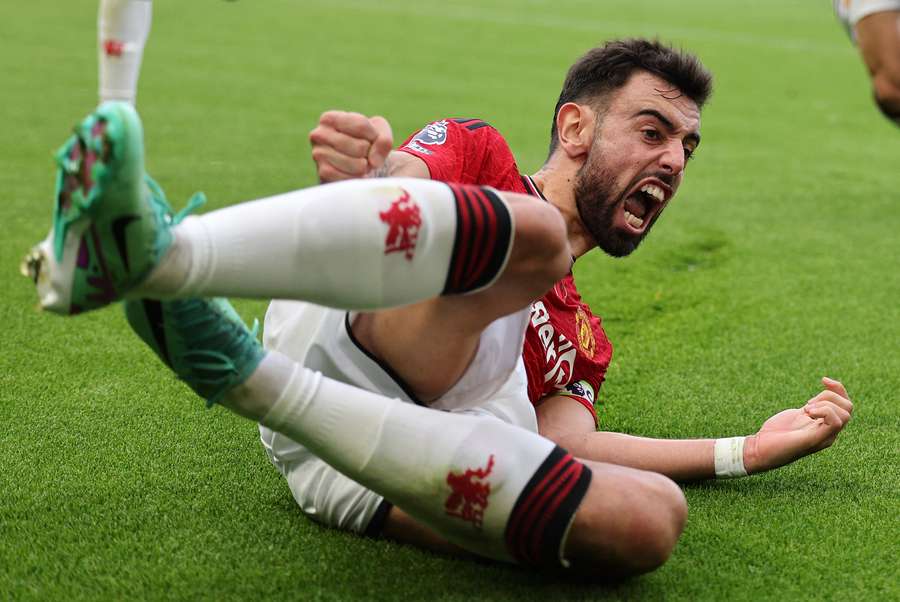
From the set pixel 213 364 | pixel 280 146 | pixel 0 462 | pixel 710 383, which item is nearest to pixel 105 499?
pixel 0 462

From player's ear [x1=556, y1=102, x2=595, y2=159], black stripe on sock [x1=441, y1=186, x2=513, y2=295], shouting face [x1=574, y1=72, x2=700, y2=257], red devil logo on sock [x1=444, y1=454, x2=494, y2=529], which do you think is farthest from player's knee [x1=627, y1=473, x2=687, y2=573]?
player's ear [x1=556, y1=102, x2=595, y2=159]

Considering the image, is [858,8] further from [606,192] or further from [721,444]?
[721,444]

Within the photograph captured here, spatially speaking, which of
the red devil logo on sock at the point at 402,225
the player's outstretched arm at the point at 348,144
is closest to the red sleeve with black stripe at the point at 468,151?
the player's outstretched arm at the point at 348,144

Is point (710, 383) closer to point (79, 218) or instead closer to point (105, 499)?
point (105, 499)

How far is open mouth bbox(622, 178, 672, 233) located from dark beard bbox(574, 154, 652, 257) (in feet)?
0.08

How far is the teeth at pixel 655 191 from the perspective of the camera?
7.83 ft

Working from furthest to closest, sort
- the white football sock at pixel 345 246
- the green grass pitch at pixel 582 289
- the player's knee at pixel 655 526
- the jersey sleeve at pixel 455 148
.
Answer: the jersey sleeve at pixel 455 148, the green grass pitch at pixel 582 289, the player's knee at pixel 655 526, the white football sock at pixel 345 246

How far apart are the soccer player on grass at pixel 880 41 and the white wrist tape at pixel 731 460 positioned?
2.82 ft

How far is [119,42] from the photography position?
63.5 inches

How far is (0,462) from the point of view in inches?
88.0

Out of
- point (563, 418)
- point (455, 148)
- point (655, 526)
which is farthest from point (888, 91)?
point (563, 418)

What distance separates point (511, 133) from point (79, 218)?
491 centimetres

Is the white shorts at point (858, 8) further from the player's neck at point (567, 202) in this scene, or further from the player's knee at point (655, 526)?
the player's neck at point (567, 202)

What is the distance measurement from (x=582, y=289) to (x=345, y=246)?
90.1 inches
